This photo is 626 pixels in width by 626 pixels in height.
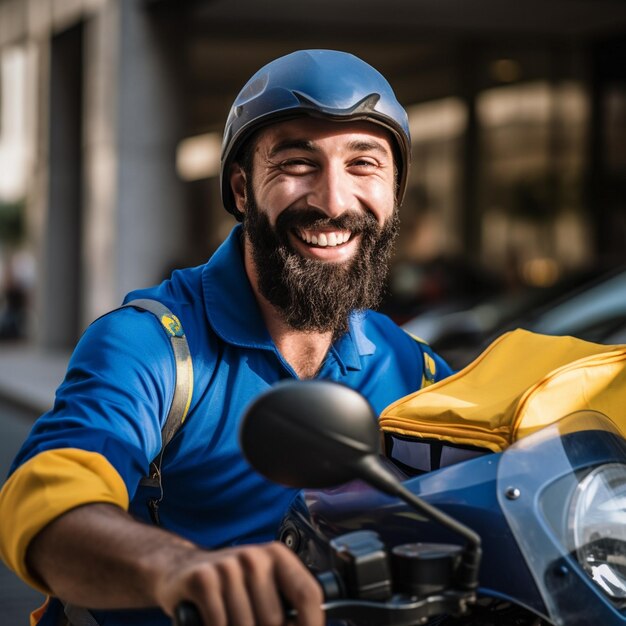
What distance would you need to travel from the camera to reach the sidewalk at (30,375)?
43.1 feet

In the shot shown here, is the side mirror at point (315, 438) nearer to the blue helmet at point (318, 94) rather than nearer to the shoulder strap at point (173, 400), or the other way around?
the shoulder strap at point (173, 400)

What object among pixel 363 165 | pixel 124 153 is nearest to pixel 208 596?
Result: pixel 363 165

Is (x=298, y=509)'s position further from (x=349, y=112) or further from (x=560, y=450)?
(x=349, y=112)

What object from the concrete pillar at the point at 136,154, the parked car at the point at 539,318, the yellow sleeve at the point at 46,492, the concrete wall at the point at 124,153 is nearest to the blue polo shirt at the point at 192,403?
the yellow sleeve at the point at 46,492

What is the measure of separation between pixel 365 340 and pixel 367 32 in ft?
56.4

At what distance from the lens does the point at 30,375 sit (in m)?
16.3

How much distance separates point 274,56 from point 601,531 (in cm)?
2167

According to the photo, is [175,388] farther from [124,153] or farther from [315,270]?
[124,153]

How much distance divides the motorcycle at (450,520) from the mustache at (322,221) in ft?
1.88

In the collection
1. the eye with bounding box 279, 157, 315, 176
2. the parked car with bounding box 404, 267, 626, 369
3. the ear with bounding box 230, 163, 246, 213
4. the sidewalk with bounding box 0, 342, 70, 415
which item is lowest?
the sidewalk with bounding box 0, 342, 70, 415

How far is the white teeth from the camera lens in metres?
2.28

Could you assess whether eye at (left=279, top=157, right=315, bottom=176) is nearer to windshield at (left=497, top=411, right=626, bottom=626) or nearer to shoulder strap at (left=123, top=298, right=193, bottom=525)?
shoulder strap at (left=123, top=298, right=193, bottom=525)

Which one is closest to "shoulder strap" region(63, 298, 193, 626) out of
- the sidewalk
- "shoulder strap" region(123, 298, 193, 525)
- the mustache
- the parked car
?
"shoulder strap" region(123, 298, 193, 525)

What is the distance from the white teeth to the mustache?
0.05ft
